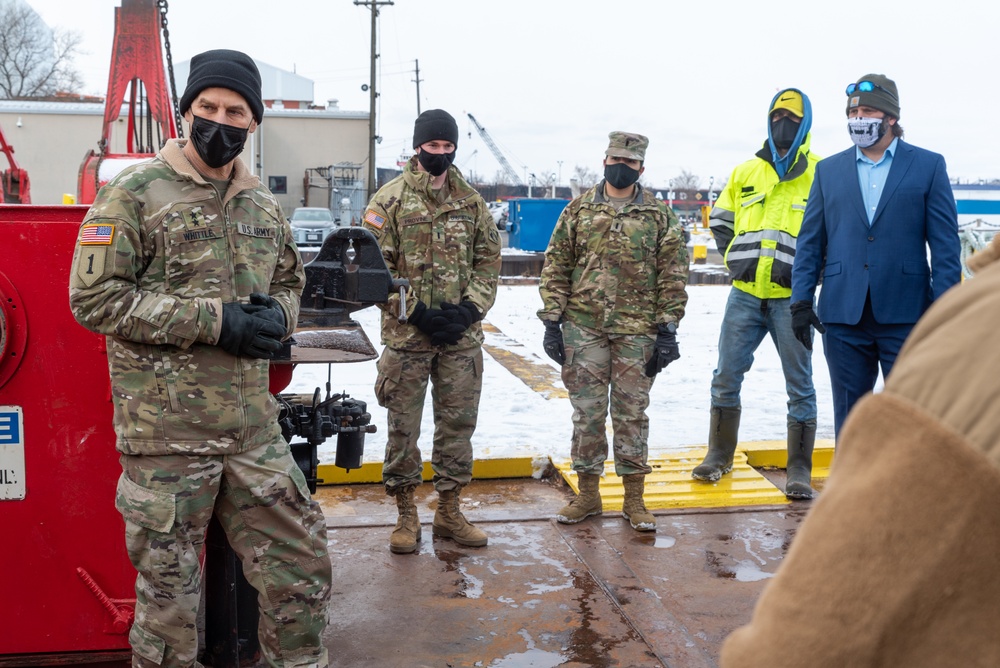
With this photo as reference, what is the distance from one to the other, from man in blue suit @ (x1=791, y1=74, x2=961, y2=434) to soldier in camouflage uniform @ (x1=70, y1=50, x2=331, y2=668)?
2.70m

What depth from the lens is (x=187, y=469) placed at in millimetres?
2666

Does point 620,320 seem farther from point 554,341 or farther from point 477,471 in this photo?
point 477,471

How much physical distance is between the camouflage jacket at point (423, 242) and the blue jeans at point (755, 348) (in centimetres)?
162

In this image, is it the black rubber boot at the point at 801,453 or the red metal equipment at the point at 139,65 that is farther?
the red metal equipment at the point at 139,65

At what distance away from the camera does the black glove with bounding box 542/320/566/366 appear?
16.2 ft

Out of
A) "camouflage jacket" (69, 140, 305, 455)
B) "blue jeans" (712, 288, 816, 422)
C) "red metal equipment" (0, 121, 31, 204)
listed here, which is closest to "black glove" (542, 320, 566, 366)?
"blue jeans" (712, 288, 816, 422)

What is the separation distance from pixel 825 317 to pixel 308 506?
270cm

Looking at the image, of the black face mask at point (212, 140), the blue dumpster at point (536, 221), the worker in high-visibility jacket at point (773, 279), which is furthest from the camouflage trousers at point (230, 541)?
the blue dumpster at point (536, 221)

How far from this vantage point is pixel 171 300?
260 centimetres

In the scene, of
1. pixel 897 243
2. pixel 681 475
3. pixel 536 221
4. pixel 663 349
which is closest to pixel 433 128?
pixel 663 349

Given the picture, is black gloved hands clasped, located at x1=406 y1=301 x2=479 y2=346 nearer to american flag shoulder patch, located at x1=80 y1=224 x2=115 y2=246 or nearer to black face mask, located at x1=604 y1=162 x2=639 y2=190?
black face mask, located at x1=604 y1=162 x2=639 y2=190

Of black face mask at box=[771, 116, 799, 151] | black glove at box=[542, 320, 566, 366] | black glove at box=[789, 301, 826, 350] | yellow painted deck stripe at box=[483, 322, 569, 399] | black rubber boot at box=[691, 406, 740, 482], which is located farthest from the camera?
yellow painted deck stripe at box=[483, 322, 569, 399]

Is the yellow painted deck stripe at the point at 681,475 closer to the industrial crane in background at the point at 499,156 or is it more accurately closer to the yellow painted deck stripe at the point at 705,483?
the yellow painted deck stripe at the point at 705,483

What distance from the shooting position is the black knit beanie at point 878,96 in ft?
14.3
